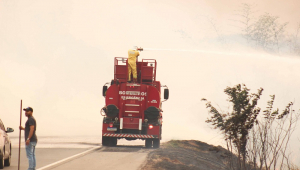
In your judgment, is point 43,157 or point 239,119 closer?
point 239,119

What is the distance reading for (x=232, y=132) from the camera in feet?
53.1

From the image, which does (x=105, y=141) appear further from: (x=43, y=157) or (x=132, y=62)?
(x=43, y=157)

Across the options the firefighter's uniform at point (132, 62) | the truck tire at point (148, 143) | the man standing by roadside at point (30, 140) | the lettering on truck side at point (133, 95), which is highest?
the firefighter's uniform at point (132, 62)

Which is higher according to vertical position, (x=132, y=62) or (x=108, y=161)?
(x=132, y=62)

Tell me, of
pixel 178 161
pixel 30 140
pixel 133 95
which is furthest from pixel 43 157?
pixel 133 95

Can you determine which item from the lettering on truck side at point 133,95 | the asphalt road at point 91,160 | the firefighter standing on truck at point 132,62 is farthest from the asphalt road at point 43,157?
the firefighter standing on truck at point 132,62

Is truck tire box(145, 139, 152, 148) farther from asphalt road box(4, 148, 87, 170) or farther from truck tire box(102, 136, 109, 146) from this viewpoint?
asphalt road box(4, 148, 87, 170)

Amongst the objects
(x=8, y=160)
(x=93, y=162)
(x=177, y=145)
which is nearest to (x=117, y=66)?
(x=177, y=145)

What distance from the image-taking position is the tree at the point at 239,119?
16.0m

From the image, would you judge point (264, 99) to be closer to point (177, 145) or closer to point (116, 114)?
point (177, 145)

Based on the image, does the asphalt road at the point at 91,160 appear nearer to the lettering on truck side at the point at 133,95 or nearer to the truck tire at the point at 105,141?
the truck tire at the point at 105,141

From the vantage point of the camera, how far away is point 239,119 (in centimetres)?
1595

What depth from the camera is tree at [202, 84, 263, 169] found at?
15992mm

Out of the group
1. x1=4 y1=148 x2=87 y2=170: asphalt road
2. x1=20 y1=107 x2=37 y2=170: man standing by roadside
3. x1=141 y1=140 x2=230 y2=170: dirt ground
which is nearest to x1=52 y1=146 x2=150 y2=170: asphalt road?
x1=141 y1=140 x2=230 y2=170: dirt ground
